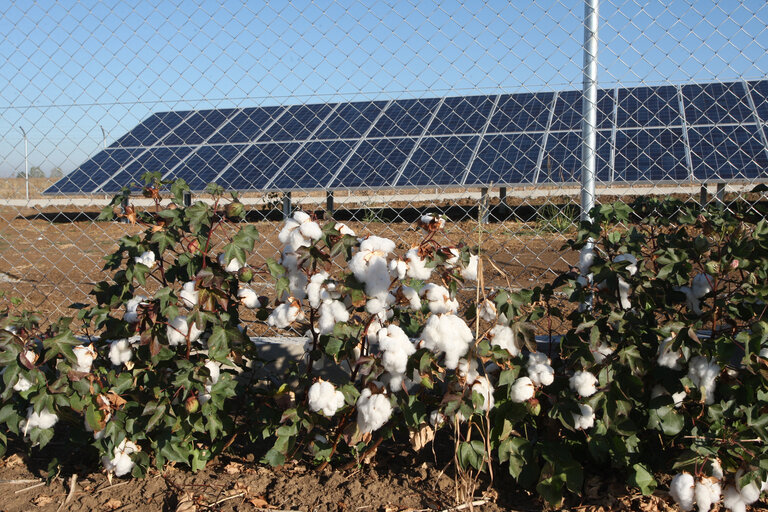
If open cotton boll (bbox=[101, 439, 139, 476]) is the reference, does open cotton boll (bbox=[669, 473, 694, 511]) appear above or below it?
below

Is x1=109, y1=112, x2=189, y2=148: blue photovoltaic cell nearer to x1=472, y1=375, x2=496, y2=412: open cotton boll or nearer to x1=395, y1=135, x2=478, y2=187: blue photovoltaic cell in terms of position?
x1=395, y1=135, x2=478, y2=187: blue photovoltaic cell

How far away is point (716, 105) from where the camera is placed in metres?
6.79

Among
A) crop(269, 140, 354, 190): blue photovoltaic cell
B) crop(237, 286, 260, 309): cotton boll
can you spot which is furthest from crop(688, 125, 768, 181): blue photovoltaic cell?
crop(237, 286, 260, 309): cotton boll

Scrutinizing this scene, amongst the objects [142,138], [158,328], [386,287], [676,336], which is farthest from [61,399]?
[142,138]

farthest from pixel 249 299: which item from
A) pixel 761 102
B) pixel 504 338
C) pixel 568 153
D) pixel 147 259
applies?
pixel 761 102

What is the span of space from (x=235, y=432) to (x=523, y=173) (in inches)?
167

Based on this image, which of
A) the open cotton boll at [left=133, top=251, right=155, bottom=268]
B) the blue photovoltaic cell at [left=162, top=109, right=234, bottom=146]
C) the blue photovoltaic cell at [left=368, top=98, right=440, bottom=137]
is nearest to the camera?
the open cotton boll at [left=133, top=251, right=155, bottom=268]

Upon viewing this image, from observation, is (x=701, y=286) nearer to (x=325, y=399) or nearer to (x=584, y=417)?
(x=584, y=417)

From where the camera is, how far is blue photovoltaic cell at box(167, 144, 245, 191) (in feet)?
23.4

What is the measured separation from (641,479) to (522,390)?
42 cm

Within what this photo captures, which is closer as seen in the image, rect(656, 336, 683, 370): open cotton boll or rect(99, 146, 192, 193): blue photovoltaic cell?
rect(656, 336, 683, 370): open cotton boll

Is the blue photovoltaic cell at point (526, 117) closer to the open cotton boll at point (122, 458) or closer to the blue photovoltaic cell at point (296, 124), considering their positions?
the blue photovoltaic cell at point (296, 124)

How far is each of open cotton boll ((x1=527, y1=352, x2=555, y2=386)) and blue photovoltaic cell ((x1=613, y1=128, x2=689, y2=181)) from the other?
357 cm

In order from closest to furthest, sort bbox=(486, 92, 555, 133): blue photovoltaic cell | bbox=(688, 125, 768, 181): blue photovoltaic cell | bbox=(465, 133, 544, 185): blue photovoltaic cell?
bbox=(688, 125, 768, 181): blue photovoltaic cell < bbox=(465, 133, 544, 185): blue photovoltaic cell < bbox=(486, 92, 555, 133): blue photovoltaic cell
